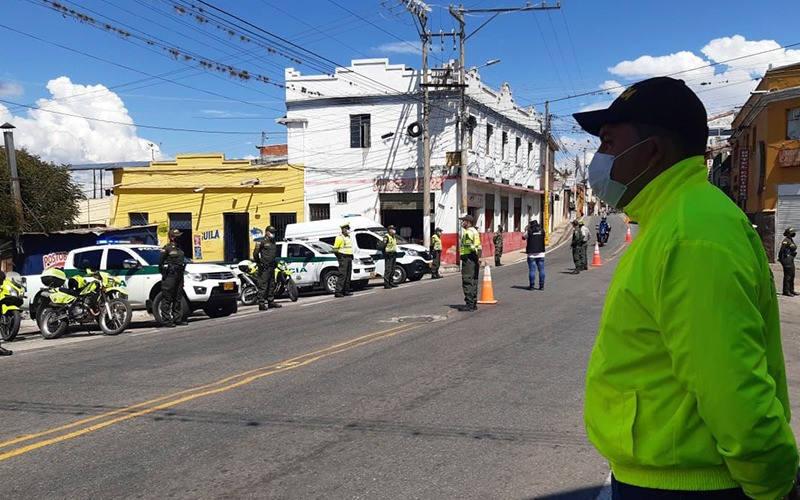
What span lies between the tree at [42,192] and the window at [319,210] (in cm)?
1164

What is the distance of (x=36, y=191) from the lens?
81.4ft

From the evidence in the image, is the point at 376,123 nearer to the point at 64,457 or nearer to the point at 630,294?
the point at 64,457

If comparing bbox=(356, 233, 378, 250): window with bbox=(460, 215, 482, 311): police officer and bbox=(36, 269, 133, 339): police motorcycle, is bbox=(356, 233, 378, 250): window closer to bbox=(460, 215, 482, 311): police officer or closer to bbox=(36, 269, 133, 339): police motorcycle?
bbox=(460, 215, 482, 311): police officer

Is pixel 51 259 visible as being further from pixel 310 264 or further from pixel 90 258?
pixel 310 264

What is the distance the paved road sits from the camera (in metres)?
4.61

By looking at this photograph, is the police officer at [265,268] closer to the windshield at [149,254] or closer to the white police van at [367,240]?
the windshield at [149,254]

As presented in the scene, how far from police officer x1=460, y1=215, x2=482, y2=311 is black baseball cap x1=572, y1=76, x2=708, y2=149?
1164 centimetres

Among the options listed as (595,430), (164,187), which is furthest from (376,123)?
(595,430)

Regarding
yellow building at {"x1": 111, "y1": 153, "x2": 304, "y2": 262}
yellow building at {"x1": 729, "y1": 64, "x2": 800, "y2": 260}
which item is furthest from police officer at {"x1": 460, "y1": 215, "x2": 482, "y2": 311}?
yellow building at {"x1": 111, "y1": 153, "x2": 304, "y2": 262}

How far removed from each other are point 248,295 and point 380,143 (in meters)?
17.1

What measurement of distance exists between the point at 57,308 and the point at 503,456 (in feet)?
37.0

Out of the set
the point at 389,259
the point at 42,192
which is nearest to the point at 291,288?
the point at 389,259

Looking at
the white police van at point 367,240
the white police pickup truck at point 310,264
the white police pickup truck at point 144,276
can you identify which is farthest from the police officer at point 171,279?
the white police van at point 367,240

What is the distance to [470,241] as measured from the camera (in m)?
14.1
